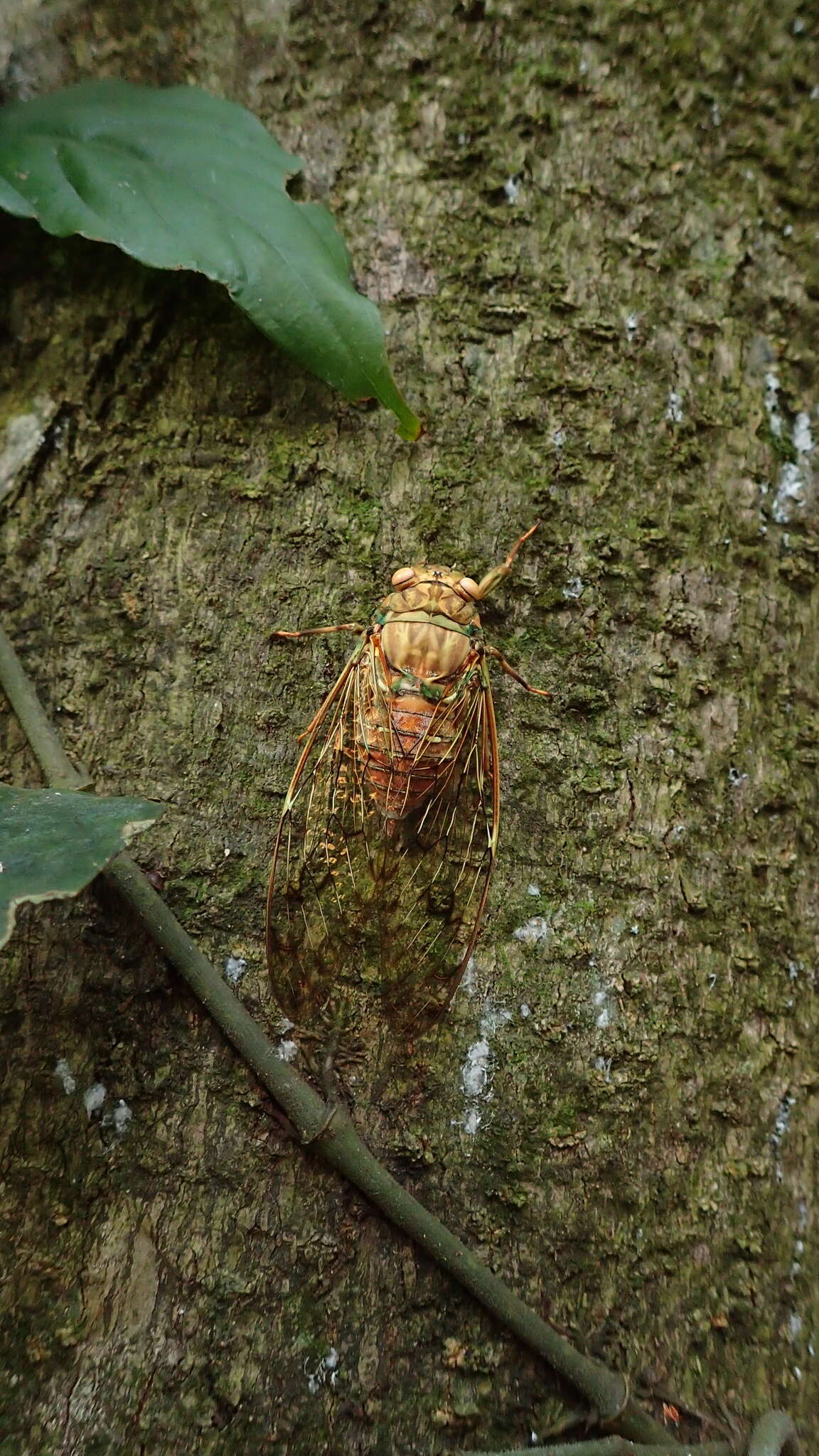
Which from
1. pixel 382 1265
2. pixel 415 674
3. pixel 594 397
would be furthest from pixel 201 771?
pixel 594 397

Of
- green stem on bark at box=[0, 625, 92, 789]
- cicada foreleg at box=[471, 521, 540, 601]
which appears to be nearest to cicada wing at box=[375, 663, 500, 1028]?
cicada foreleg at box=[471, 521, 540, 601]

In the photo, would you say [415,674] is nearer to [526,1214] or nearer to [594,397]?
[594,397]

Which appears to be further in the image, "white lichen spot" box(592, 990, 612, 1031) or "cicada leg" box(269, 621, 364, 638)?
"cicada leg" box(269, 621, 364, 638)

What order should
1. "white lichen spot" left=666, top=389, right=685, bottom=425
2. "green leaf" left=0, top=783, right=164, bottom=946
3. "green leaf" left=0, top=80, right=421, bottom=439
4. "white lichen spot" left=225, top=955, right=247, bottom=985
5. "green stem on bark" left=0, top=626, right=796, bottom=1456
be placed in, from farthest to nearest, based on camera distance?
"white lichen spot" left=666, top=389, right=685, bottom=425
"green leaf" left=0, top=80, right=421, bottom=439
"white lichen spot" left=225, top=955, right=247, bottom=985
"green stem on bark" left=0, top=626, right=796, bottom=1456
"green leaf" left=0, top=783, right=164, bottom=946

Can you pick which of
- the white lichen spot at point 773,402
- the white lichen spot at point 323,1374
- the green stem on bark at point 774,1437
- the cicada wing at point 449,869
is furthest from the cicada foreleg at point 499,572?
the green stem on bark at point 774,1437

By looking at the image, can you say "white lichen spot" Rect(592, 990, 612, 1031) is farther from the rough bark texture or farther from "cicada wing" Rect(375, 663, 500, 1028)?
"cicada wing" Rect(375, 663, 500, 1028)

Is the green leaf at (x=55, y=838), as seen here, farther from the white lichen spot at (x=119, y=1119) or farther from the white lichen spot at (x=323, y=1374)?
the white lichen spot at (x=323, y=1374)

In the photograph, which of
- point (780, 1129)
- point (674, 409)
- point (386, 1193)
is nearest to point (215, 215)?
point (674, 409)
